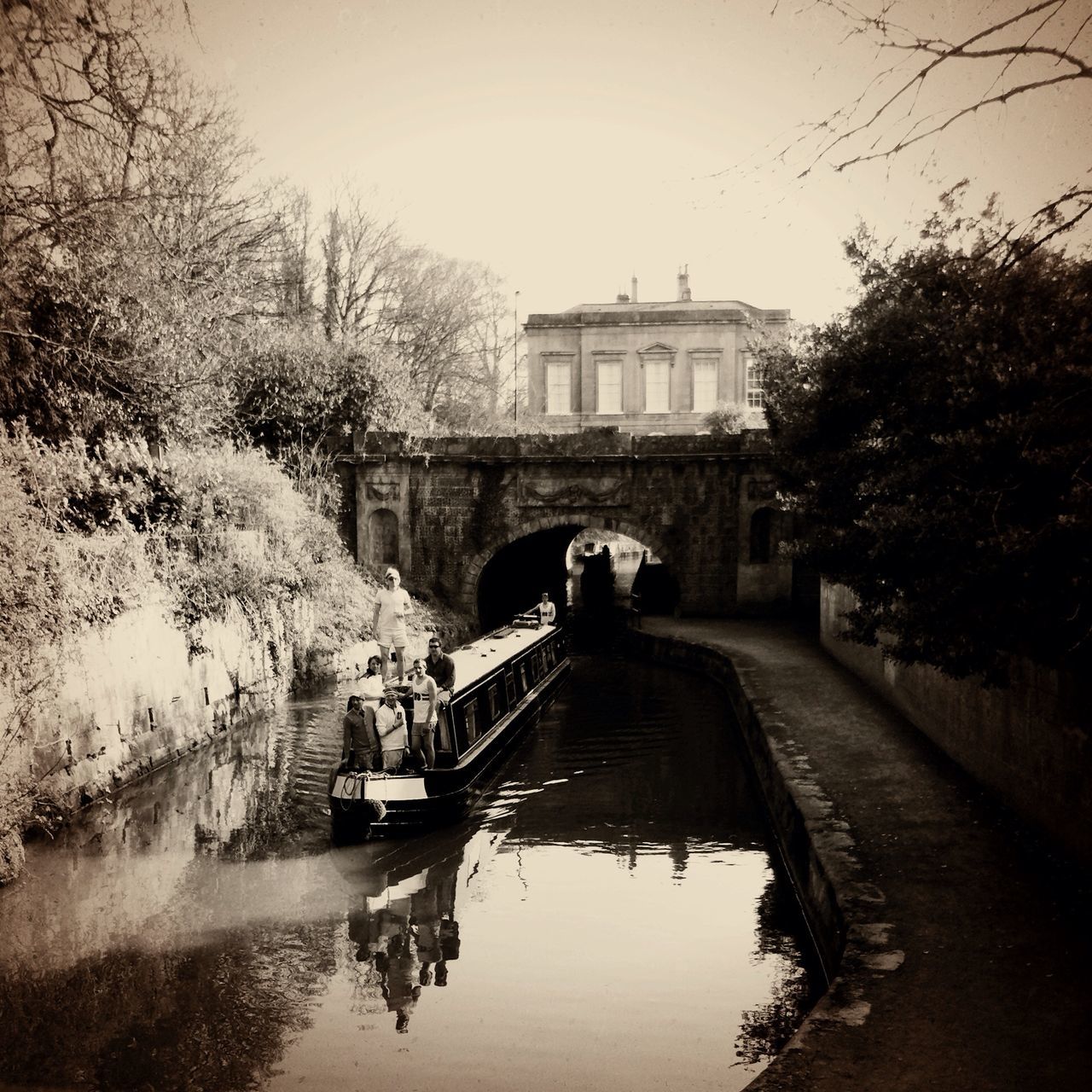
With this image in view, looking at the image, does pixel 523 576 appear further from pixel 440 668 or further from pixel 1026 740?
pixel 1026 740

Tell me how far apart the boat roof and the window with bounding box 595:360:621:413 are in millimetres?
15674

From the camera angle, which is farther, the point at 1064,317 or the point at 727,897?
the point at 727,897

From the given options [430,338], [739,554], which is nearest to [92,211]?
[739,554]

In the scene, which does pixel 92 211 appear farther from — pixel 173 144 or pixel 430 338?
pixel 430 338

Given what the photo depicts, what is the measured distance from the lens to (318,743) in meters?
11.3

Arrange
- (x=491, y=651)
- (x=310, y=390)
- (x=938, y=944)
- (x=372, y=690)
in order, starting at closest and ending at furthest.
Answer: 1. (x=938, y=944)
2. (x=372, y=690)
3. (x=491, y=651)
4. (x=310, y=390)

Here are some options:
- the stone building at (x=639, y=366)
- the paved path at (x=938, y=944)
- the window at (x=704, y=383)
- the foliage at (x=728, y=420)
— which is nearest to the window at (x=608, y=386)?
the stone building at (x=639, y=366)

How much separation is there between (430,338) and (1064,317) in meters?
19.9

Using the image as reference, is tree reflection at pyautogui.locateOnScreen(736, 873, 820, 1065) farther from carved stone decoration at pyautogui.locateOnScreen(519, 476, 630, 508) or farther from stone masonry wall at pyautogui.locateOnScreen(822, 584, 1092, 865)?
carved stone decoration at pyautogui.locateOnScreen(519, 476, 630, 508)

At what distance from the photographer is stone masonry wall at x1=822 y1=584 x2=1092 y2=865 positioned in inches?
221

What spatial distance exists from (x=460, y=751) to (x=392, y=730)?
98cm

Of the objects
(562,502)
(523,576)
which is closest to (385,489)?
(562,502)

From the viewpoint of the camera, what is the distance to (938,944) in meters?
4.88

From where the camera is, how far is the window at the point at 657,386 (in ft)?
99.2
